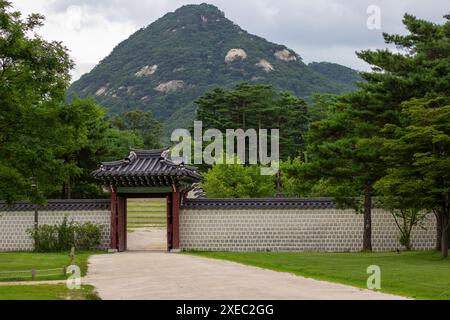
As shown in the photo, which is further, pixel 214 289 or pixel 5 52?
pixel 5 52

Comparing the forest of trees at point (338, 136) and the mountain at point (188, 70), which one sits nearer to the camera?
the forest of trees at point (338, 136)

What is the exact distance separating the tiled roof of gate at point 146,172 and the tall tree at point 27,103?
1015cm

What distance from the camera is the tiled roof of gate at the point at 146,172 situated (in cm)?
2883

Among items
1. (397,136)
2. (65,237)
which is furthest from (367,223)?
(65,237)

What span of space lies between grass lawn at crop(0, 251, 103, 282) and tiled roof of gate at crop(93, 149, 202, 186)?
319cm

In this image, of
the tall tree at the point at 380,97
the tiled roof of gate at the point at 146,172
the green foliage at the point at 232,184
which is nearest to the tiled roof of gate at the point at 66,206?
the tiled roof of gate at the point at 146,172

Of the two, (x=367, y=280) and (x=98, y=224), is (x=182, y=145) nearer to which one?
(x=98, y=224)

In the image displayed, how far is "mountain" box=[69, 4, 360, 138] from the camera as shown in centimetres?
11050

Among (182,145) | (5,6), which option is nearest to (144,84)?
(182,145)

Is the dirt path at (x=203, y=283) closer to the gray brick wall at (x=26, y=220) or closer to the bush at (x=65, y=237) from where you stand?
the bush at (x=65, y=237)

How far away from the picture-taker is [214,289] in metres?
14.7

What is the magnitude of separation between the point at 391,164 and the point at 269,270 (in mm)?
8821

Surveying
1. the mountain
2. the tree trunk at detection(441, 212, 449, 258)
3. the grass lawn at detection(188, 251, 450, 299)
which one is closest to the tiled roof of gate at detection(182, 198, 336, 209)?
the grass lawn at detection(188, 251, 450, 299)

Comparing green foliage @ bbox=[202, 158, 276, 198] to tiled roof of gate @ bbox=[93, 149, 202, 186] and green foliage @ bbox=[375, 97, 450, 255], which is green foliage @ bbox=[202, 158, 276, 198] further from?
green foliage @ bbox=[375, 97, 450, 255]
